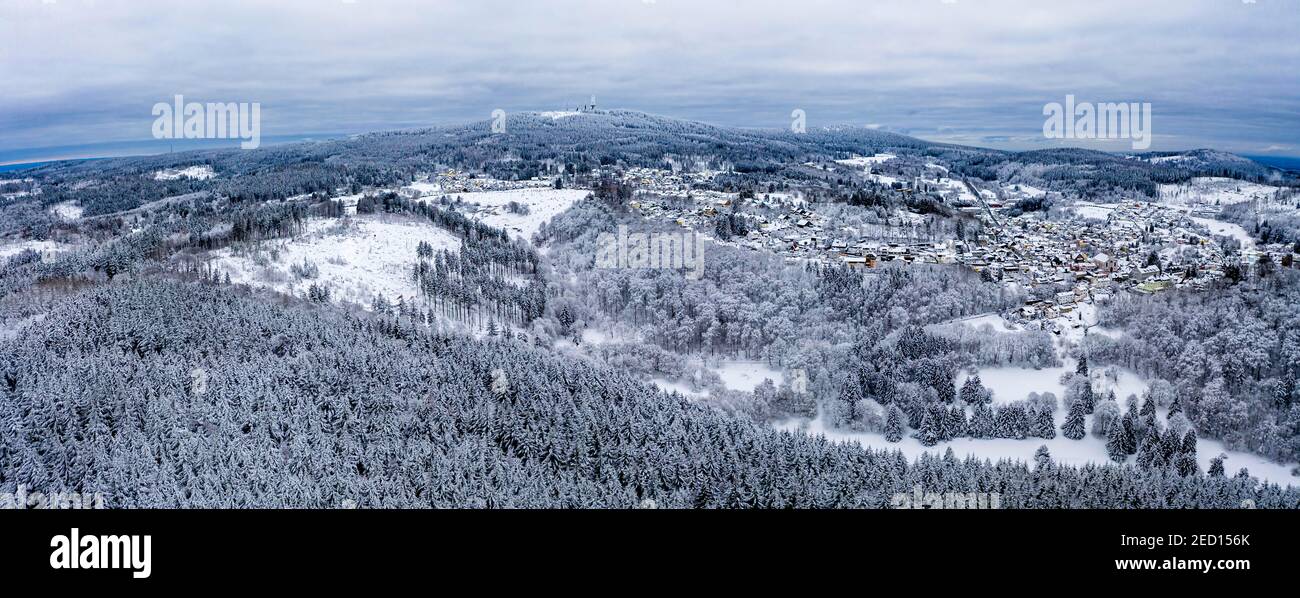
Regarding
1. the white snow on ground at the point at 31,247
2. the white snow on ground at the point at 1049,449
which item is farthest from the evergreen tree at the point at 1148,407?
the white snow on ground at the point at 31,247

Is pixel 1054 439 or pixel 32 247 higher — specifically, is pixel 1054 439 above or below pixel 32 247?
below

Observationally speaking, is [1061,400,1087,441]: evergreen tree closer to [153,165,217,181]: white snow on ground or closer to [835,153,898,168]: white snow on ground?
[153,165,217,181]: white snow on ground

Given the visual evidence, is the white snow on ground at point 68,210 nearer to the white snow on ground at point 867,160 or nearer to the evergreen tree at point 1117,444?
the evergreen tree at point 1117,444

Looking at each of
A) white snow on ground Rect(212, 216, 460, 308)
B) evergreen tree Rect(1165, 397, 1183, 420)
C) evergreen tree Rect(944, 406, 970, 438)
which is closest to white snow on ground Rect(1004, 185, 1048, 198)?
A: evergreen tree Rect(1165, 397, 1183, 420)

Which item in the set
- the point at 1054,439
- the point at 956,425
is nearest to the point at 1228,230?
the point at 1054,439

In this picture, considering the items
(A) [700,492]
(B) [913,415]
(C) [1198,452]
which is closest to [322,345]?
(A) [700,492]

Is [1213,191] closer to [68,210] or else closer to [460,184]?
[460,184]
